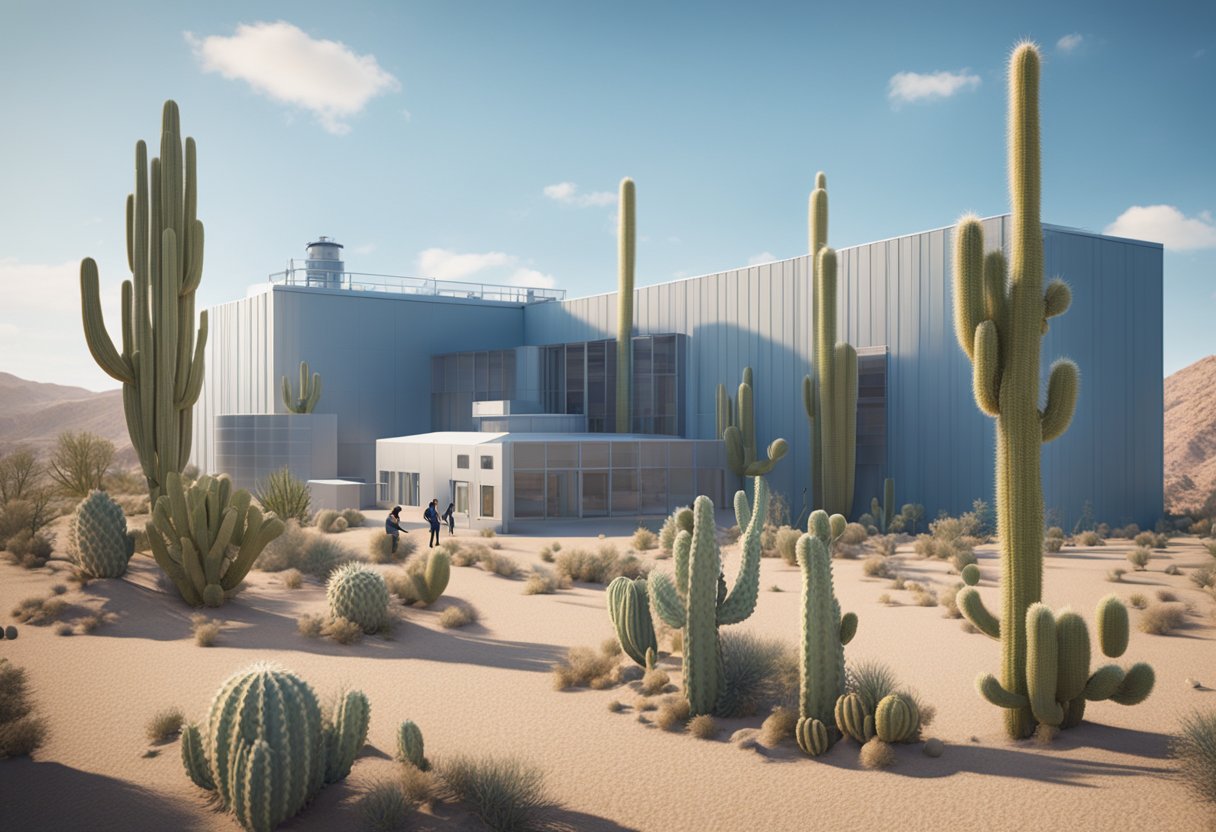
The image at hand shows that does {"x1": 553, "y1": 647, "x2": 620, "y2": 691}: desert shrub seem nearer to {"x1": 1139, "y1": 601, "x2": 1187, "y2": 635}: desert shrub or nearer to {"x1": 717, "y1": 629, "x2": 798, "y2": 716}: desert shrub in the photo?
{"x1": 717, "y1": 629, "x2": 798, "y2": 716}: desert shrub

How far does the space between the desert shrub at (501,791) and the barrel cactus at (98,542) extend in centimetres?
953

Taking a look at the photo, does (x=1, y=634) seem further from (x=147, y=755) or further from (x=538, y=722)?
(x=538, y=722)

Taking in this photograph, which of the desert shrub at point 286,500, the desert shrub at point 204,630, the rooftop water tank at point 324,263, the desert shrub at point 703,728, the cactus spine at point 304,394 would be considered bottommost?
the desert shrub at point 703,728

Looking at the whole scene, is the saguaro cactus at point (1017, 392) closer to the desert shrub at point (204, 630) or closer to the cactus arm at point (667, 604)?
the cactus arm at point (667, 604)

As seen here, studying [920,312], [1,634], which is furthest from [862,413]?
[1,634]

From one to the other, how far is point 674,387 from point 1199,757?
85.7ft

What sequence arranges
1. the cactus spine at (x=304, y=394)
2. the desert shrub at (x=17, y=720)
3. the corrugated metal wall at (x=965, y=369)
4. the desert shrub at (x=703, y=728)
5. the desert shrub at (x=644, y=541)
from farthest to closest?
the cactus spine at (x=304, y=394), the corrugated metal wall at (x=965, y=369), the desert shrub at (x=644, y=541), the desert shrub at (x=703, y=728), the desert shrub at (x=17, y=720)

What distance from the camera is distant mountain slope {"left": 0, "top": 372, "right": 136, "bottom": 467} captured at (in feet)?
308

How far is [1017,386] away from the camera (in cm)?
795

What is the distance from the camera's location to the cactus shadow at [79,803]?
632 centimetres

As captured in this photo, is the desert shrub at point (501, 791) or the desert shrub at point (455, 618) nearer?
the desert shrub at point (501, 791)

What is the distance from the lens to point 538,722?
8750 millimetres

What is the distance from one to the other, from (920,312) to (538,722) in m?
19.7

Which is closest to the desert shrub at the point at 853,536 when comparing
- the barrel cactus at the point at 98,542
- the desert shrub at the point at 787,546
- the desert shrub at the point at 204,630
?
the desert shrub at the point at 787,546
